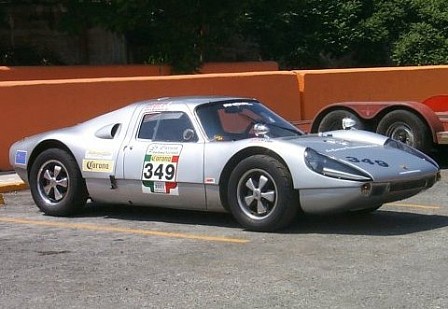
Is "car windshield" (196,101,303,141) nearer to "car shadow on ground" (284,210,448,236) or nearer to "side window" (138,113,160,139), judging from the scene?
"side window" (138,113,160,139)

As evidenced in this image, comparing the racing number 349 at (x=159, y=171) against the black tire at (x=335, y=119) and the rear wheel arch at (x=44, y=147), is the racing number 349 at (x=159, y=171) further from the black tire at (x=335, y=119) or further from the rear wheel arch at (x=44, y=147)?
the black tire at (x=335, y=119)

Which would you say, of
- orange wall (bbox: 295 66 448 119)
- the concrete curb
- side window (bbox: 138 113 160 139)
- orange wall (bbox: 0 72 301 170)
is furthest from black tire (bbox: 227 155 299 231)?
orange wall (bbox: 295 66 448 119)

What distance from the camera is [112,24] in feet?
63.2

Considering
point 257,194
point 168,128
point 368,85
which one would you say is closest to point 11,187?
point 168,128

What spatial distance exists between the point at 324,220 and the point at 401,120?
4.56m

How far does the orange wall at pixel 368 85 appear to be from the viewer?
15.9 metres

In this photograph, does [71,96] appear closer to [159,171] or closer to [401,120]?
[401,120]

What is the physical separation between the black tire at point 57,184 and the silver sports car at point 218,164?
1 centimetres

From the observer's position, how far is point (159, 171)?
8164 millimetres

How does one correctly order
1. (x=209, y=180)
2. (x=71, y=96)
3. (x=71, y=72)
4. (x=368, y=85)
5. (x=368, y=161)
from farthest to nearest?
1. (x=71, y=72)
2. (x=368, y=85)
3. (x=71, y=96)
4. (x=209, y=180)
5. (x=368, y=161)

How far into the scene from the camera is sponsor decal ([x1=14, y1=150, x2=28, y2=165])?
9.17 meters

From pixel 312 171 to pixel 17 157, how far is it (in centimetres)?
362

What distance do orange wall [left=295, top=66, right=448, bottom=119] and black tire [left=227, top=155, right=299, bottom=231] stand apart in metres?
8.37

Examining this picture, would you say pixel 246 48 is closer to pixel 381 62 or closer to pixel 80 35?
pixel 381 62
